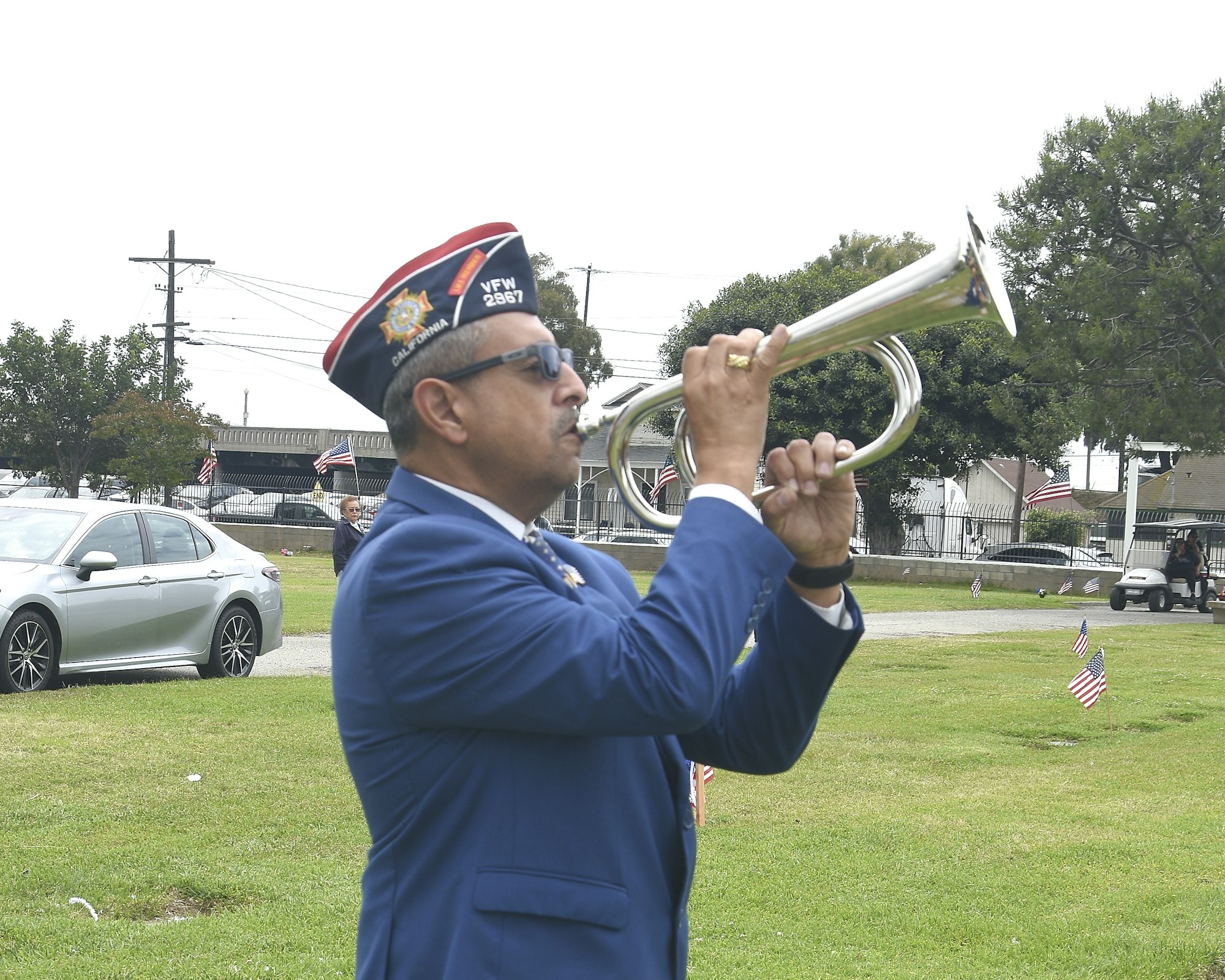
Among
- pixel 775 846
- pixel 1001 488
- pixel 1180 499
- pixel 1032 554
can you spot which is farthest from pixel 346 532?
pixel 1001 488

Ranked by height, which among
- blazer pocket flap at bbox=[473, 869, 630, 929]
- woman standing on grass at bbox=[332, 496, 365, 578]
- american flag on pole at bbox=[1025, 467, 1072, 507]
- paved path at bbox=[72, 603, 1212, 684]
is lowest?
paved path at bbox=[72, 603, 1212, 684]

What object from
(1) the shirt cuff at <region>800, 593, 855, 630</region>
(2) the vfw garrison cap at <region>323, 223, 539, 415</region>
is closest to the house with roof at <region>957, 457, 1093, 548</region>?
(1) the shirt cuff at <region>800, 593, 855, 630</region>

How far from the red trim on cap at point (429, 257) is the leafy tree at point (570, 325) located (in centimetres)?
5603

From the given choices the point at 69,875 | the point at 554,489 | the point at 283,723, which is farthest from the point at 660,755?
the point at 283,723

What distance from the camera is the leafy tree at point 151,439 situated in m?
39.8

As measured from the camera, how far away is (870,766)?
855cm

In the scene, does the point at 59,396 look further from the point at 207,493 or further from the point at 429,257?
the point at 429,257

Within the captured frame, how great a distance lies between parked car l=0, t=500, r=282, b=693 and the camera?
34.0 ft

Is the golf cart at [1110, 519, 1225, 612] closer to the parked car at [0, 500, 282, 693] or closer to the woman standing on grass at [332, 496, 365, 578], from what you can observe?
the woman standing on grass at [332, 496, 365, 578]

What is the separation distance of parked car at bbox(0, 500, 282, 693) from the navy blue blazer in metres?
9.15

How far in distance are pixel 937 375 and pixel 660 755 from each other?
1273 inches

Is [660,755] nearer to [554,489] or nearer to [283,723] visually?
[554,489]

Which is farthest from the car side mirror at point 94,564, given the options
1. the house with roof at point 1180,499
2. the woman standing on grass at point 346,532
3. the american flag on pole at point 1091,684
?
the house with roof at point 1180,499

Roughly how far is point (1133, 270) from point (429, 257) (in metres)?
22.8
